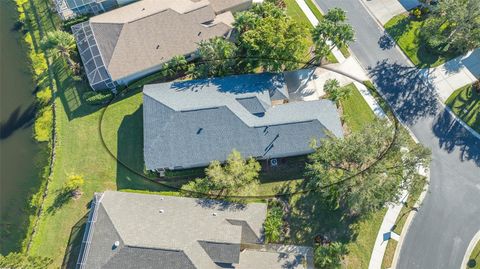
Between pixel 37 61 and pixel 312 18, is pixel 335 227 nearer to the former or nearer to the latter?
pixel 312 18

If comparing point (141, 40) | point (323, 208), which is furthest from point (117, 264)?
point (141, 40)

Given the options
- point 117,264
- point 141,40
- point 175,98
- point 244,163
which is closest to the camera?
point 117,264

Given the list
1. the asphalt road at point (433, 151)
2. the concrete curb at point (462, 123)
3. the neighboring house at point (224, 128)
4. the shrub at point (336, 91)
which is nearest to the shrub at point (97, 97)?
the neighboring house at point (224, 128)

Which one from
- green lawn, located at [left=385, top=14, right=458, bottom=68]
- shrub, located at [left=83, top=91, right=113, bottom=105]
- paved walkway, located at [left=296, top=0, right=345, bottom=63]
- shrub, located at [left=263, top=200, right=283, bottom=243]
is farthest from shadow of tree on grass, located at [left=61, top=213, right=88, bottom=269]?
green lawn, located at [left=385, top=14, right=458, bottom=68]

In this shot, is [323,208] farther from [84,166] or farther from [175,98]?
[84,166]

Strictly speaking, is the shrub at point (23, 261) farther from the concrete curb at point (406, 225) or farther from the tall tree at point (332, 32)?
the tall tree at point (332, 32)

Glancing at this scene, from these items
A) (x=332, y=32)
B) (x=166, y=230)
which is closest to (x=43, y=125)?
(x=166, y=230)
